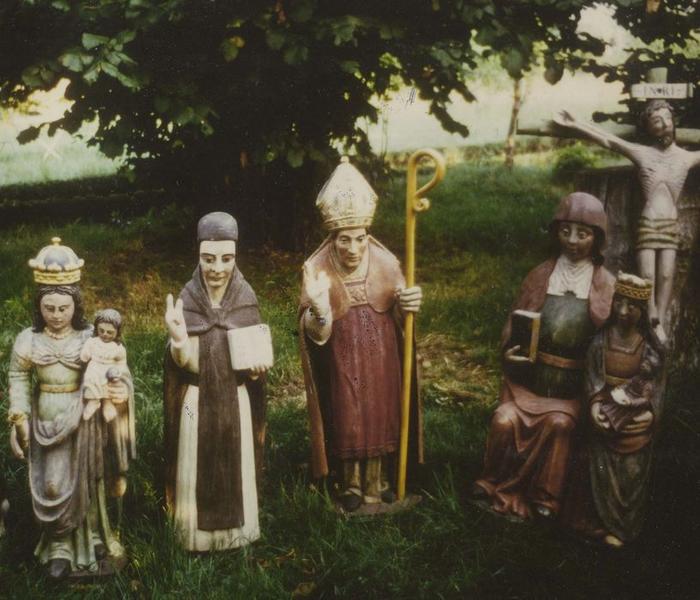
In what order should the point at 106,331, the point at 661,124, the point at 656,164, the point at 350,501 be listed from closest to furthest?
the point at 106,331 → the point at 350,501 → the point at 661,124 → the point at 656,164

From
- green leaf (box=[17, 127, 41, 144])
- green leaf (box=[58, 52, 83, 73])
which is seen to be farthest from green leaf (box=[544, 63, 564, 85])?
green leaf (box=[17, 127, 41, 144])

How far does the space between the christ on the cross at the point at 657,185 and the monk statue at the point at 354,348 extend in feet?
5.50

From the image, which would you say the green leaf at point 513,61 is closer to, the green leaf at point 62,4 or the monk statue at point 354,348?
the monk statue at point 354,348

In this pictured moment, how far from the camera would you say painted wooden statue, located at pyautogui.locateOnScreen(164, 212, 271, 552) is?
420 cm

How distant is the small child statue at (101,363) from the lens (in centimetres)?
399

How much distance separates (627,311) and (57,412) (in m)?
2.81

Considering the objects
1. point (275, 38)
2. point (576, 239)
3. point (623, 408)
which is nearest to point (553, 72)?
point (275, 38)

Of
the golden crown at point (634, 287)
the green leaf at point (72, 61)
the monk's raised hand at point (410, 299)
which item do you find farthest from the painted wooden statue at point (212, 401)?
the green leaf at point (72, 61)

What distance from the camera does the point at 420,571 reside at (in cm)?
435

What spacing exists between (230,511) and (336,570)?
2.00 feet

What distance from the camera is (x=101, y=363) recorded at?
4016 millimetres

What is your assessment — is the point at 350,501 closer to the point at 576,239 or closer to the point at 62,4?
the point at 576,239

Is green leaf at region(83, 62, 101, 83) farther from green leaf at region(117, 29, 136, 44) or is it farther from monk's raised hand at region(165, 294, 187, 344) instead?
monk's raised hand at region(165, 294, 187, 344)

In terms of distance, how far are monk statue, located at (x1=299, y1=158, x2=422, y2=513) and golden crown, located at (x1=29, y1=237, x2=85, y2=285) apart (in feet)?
3.93
